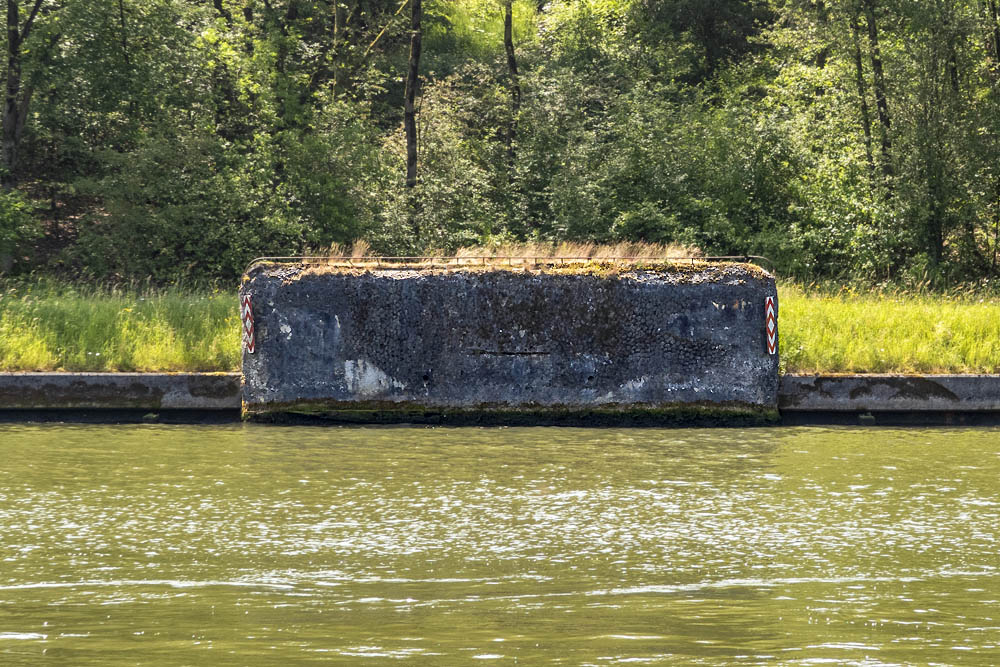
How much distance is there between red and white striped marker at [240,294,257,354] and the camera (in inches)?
568

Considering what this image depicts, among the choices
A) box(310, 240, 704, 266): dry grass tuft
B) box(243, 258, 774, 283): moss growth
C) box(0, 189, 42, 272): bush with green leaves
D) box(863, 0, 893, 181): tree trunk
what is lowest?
box(243, 258, 774, 283): moss growth

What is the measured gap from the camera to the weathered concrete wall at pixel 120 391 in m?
14.4

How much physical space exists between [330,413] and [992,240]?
18950mm

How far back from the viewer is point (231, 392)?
48.1 feet

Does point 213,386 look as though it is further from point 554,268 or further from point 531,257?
point 554,268

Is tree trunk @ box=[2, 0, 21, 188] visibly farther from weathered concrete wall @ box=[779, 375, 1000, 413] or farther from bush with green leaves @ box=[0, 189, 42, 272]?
weathered concrete wall @ box=[779, 375, 1000, 413]

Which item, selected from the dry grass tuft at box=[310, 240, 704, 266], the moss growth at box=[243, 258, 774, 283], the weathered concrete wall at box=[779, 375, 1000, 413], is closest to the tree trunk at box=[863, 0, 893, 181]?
the dry grass tuft at box=[310, 240, 704, 266]

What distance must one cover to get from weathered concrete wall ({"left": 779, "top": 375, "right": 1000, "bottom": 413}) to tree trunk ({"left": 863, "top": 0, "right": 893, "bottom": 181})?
12.6 m

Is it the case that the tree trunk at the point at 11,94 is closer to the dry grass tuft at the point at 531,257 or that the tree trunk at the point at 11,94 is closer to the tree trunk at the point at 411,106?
the tree trunk at the point at 411,106

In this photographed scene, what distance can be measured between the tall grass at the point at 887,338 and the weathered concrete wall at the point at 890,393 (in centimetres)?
45

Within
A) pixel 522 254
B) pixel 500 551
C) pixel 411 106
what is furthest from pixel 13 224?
pixel 500 551

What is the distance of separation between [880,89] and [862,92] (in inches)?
20.1

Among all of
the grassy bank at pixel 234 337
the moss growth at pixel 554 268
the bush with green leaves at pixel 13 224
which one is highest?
the bush with green leaves at pixel 13 224

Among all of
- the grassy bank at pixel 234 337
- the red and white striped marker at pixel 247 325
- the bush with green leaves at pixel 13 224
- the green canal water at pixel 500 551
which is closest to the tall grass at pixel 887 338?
the grassy bank at pixel 234 337
